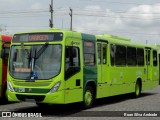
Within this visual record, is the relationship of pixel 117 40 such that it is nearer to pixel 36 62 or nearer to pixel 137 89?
pixel 137 89

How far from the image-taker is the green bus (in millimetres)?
12570

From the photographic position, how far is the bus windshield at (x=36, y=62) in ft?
41.5

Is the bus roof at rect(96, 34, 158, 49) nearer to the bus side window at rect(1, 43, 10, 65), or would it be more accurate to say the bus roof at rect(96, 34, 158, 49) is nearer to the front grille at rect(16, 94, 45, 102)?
the bus side window at rect(1, 43, 10, 65)

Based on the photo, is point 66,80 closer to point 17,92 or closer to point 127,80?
point 17,92

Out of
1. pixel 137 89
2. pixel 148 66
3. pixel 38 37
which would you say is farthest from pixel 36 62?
pixel 148 66

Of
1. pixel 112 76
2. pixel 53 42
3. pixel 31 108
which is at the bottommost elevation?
pixel 31 108

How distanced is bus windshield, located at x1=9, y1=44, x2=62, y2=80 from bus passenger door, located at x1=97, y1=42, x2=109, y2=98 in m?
2.93

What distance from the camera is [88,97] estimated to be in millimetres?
14383

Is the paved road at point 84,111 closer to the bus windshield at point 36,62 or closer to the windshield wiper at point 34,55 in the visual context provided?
the bus windshield at point 36,62

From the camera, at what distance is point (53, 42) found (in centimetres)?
1293

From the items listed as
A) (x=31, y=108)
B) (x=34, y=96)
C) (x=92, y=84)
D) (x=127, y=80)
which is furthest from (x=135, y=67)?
(x=34, y=96)

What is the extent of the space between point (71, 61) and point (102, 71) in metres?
2.77

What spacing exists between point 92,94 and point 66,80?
227 cm

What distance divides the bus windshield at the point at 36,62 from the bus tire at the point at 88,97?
202cm
